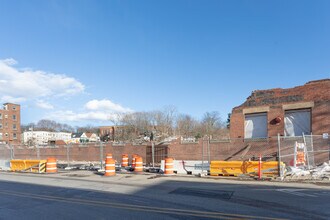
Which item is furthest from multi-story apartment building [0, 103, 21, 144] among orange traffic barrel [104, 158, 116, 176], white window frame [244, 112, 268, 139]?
orange traffic barrel [104, 158, 116, 176]

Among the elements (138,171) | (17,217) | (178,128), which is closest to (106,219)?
(17,217)

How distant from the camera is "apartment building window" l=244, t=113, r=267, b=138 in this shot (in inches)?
1001

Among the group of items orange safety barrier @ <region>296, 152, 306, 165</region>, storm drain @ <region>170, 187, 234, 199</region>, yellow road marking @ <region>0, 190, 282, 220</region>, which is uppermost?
orange safety barrier @ <region>296, 152, 306, 165</region>

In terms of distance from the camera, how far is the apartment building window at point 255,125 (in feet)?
83.5

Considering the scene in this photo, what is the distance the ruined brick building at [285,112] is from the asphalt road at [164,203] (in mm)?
10730

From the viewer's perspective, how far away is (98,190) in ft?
41.5

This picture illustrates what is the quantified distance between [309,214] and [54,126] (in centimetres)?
20628

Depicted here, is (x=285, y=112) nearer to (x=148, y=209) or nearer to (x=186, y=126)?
(x=148, y=209)

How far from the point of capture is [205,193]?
454 inches

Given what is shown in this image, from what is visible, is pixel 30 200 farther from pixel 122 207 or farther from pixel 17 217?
pixel 122 207

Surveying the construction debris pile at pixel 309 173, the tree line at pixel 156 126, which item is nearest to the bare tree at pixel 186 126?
the tree line at pixel 156 126

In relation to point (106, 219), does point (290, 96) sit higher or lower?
higher

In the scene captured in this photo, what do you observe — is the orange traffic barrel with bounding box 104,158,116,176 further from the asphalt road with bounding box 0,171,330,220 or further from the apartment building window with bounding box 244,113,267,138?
the apartment building window with bounding box 244,113,267,138

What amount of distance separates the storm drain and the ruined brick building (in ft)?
45.7
